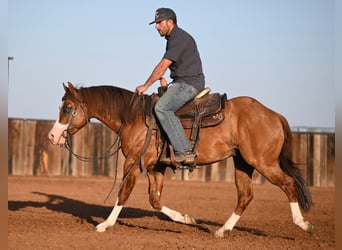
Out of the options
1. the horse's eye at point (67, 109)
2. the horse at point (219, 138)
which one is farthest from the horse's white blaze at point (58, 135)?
the horse's eye at point (67, 109)

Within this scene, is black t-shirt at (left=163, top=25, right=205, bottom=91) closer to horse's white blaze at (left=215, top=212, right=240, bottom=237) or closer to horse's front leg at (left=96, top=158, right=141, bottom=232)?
horse's front leg at (left=96, top=158, right=141, bottom=232)

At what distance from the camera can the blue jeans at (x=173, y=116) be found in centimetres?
874

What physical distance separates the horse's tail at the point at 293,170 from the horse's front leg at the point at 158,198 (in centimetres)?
204

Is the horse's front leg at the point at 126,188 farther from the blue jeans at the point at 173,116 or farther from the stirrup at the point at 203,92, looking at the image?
the stirrup at the point at 203,92

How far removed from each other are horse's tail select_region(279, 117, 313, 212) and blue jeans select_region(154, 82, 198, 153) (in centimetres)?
169

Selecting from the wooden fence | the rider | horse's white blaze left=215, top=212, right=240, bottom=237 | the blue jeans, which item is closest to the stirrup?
the rider

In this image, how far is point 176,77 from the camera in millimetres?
9141

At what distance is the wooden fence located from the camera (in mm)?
25125

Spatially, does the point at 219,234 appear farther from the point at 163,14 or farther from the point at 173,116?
the point at 163,14

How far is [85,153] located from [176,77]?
656 inches

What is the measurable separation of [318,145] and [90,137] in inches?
426

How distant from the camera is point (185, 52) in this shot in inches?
355

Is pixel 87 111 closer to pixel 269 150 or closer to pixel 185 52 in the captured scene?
pixel 185 52

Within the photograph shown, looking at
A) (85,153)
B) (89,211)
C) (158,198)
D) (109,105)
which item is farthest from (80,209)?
(85,153)
